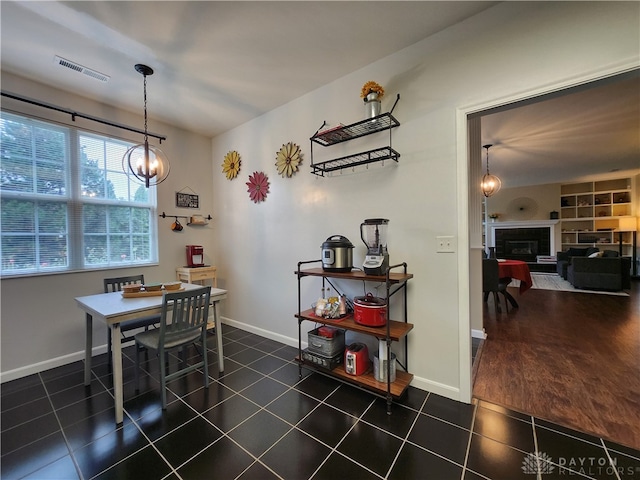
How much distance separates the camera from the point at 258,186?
129 inches

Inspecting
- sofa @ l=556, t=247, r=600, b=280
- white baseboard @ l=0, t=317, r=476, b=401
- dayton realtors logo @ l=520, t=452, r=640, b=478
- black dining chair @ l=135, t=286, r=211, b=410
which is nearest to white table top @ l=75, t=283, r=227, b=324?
black dining chair @ l=135, t=286, r=211, b=410

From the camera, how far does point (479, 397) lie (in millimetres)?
1963

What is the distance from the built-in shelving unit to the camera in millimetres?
7312

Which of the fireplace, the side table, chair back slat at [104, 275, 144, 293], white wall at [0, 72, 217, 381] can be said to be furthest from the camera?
the fireplace

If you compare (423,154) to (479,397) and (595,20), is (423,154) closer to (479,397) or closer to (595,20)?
(595,20)

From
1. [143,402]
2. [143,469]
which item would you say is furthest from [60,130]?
[143,469]

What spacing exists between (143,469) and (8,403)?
1.50 metres

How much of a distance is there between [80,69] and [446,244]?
134 inches

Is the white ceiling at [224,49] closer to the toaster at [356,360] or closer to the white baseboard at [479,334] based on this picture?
the toaster at [356,360]

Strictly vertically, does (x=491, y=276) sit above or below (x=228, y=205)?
below

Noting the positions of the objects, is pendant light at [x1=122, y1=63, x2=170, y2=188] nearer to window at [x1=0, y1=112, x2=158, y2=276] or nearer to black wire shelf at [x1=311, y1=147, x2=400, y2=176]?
window at [x1=0, y1=112, x2=158, y2=276]

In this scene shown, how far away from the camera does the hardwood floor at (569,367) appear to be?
1.74 meters

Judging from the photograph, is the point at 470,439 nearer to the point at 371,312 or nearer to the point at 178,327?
the point at 371,312

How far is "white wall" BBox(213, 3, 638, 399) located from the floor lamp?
8.08 metres
